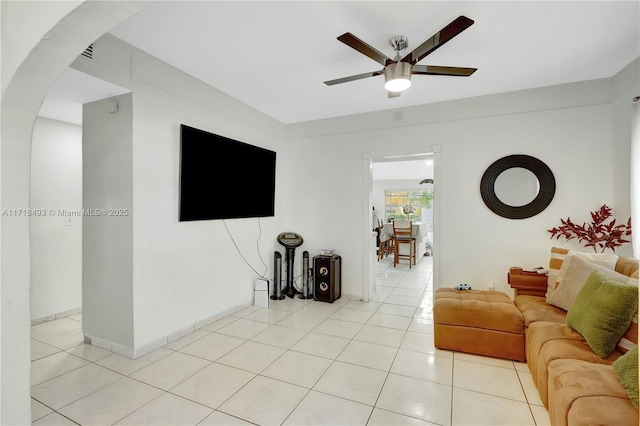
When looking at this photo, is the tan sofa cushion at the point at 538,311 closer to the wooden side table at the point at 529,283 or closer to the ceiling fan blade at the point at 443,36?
the wooden side table at the point at 529,283

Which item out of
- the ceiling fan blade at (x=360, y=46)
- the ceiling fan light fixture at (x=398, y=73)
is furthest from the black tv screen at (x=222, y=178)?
the ceiling fan light fixture at (x=398, y=73)

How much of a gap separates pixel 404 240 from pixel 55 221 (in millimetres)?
5991

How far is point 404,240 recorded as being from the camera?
264 inches

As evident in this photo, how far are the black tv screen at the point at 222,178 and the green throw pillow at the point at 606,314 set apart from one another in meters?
3.31

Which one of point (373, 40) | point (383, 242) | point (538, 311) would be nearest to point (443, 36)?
point (373, 40)

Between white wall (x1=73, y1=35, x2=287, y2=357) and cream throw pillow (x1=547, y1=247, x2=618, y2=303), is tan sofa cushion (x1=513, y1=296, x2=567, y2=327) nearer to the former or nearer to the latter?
cream throw pillow (x1=547, y1=247, x2=618, y2=303)

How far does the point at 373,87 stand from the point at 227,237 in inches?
97.1

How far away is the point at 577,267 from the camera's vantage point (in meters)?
2.37

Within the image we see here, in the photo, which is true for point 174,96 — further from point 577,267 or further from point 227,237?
point 577,267

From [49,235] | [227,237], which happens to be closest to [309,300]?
[227,237]

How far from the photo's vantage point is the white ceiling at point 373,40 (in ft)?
6.66

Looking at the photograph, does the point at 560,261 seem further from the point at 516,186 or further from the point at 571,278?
the point at 516,186

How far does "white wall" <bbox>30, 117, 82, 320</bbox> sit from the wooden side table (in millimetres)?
4989

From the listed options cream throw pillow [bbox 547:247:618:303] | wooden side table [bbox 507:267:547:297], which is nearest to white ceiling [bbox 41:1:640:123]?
cream throw pillow [bbox 547:247:618:303]
